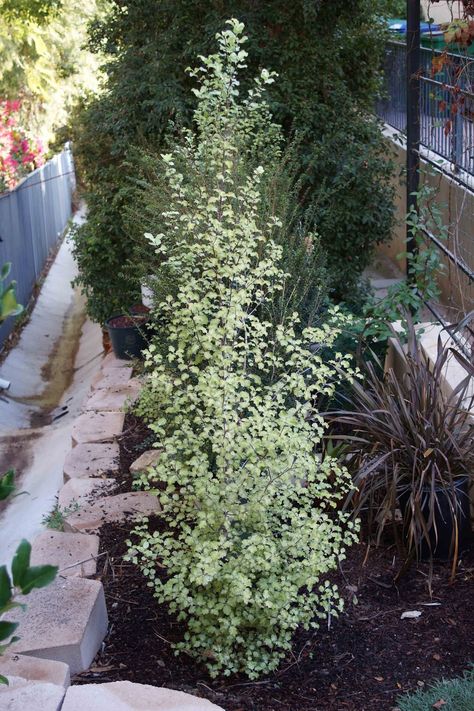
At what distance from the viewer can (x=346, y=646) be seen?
3176 millimetres

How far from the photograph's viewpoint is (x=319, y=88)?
7699 mm

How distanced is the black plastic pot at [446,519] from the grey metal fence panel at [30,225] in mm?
7108

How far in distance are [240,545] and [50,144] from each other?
18.6 m

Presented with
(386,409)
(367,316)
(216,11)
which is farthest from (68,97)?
(386,409)

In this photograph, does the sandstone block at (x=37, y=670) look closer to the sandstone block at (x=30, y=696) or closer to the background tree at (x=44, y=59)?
the sandstone block at (x=30, y=696)

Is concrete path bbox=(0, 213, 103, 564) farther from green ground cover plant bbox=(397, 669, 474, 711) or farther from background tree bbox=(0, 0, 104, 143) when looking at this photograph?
background tree bbox=(0, 0, 104, 143)

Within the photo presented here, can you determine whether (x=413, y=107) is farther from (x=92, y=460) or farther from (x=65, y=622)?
(x=65, y=622)

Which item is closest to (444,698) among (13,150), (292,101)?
(292,101)

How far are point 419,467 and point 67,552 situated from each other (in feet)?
5.20

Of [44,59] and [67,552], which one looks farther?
[44,59]

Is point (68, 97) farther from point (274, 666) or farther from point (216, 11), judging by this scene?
point (274, 666)

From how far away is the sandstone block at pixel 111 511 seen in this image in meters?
4.16

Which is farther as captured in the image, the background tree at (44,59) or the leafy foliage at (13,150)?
the background tree at (44,59)

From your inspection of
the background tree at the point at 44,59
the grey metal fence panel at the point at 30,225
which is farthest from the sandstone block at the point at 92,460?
the background tree at the point at 44,59
